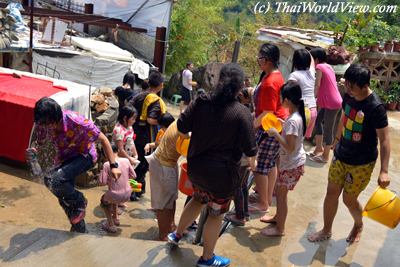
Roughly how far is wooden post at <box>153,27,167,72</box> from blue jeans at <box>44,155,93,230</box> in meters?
10.4

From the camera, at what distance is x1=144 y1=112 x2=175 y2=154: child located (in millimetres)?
5191

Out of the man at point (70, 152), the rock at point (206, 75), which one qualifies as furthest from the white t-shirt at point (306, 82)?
the rock at point (206, 75)

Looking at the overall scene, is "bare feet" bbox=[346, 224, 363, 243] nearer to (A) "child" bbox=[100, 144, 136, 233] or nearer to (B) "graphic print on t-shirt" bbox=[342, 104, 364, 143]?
(B) "graphic print on t-shirt" bbox=[342, 104, 364, 143]

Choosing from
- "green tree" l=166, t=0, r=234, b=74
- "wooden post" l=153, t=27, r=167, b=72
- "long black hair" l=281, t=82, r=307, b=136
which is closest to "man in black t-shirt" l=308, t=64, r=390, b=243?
"long black hair" l=281, t=82, r=307, b=136

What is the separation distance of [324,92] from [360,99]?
9.61 ft

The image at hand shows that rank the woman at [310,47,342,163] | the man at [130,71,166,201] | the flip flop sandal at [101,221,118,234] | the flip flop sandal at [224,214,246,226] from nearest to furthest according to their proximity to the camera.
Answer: the flip flop sandal at [224,214,246,226], the flip flop sandal at [101,221,118,234], the man at [130,71,166,201], the woman at [310,47,342,163]

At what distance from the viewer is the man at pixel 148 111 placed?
219 inches

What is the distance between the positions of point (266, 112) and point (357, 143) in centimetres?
97

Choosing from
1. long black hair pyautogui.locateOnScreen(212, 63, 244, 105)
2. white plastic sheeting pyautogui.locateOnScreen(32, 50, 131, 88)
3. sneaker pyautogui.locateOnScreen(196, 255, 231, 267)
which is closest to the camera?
long black hair pyautogui.locateOnScreen(212, 63, 244, 105)

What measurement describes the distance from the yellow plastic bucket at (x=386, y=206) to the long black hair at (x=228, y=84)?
5.32ft

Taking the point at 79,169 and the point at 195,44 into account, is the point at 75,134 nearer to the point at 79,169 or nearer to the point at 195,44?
the point at 79,169

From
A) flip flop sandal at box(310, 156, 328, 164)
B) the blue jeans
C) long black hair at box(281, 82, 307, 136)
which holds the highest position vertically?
long black hair at box(281, 82, 307, 136)

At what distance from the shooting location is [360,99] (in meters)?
3.88

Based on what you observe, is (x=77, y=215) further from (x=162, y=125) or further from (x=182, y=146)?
(x=162, y=125)
